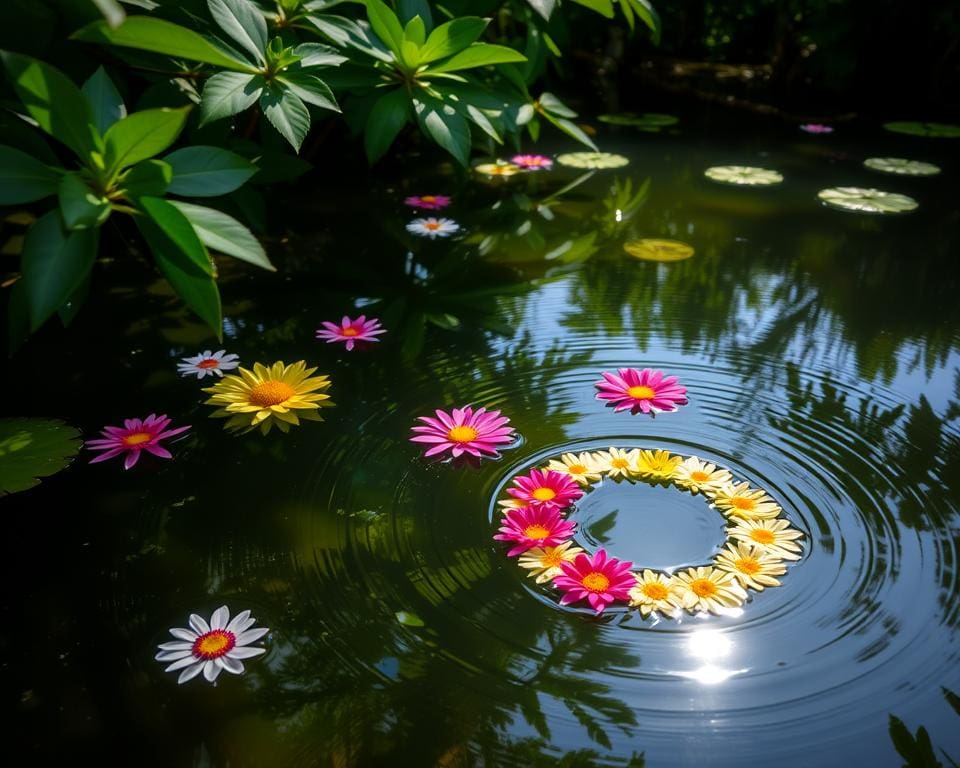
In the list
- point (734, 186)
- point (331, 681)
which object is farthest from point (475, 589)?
point (734, 186)

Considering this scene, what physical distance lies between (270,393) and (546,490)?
0.48m

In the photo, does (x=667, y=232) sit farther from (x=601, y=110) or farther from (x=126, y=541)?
(x=601, y=110)

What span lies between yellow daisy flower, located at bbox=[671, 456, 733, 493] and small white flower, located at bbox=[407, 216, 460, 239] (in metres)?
1.01

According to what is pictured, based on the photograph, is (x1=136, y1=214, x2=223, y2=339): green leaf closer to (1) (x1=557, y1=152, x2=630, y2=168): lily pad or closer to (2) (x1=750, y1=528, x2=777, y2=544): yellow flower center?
(2) (x1=750, y1=528, x2=777, y2=544): yellow flower center

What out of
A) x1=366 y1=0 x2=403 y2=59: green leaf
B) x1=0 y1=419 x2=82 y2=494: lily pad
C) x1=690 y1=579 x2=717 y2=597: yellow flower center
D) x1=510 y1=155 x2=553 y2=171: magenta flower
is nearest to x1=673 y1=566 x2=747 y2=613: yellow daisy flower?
x1=690 y1=579 x2=717 y2=597: yellow flower center

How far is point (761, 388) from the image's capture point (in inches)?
51.2

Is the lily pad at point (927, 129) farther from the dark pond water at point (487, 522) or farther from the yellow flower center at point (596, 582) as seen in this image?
the yellow flower center at point (596, 582)

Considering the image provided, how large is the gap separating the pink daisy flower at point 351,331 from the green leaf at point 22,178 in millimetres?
568

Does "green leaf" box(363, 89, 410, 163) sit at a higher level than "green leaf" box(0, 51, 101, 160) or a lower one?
lower

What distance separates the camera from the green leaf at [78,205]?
88 cm

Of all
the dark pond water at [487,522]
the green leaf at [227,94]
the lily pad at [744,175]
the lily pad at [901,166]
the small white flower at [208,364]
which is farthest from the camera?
the lily pad at [901,166]

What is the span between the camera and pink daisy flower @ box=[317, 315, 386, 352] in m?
1.45

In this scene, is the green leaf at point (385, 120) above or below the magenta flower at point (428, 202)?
above

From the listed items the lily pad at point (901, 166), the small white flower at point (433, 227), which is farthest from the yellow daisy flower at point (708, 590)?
the lily pad at point (901, 166)
